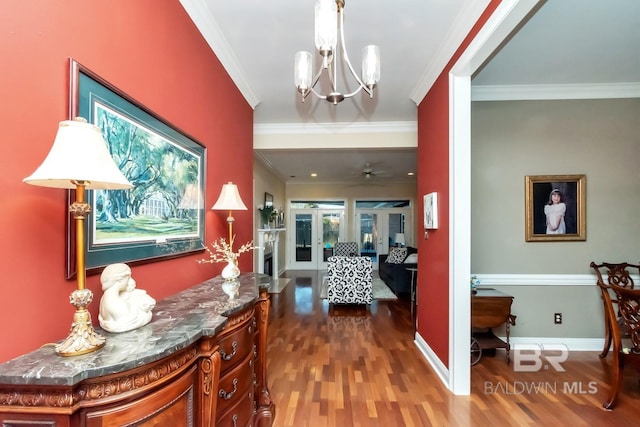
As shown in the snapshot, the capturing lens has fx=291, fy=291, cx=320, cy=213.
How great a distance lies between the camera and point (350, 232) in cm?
936

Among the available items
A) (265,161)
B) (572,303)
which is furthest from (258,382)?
(265,161)

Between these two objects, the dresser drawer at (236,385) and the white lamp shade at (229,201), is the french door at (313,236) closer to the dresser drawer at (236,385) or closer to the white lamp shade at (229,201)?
the white lamp shade at (229,201)

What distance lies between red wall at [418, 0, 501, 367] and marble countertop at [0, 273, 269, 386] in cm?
192

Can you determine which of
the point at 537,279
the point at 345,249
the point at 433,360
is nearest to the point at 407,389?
the point at 433,360

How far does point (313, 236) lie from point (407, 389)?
23.1 ft

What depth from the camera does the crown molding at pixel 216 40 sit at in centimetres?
197

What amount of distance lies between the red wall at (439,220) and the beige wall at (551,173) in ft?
2.06

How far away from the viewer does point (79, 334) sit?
2.80 ft

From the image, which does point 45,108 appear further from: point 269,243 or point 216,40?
point 269,243

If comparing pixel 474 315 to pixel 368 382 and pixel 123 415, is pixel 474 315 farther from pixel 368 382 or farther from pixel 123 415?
pixel 123 415

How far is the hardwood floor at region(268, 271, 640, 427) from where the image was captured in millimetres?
2164

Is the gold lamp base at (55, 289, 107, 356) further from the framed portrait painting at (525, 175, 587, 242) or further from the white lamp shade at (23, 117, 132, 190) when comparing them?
the framed portrait painting at (525, 175, 587, 242)

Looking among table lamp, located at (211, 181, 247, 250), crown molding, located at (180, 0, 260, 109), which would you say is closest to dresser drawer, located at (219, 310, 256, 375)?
table lamp, located at (211, 181, 247, 250)

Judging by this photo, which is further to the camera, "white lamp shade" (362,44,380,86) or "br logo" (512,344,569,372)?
"br logo" (512,344,569,372)
